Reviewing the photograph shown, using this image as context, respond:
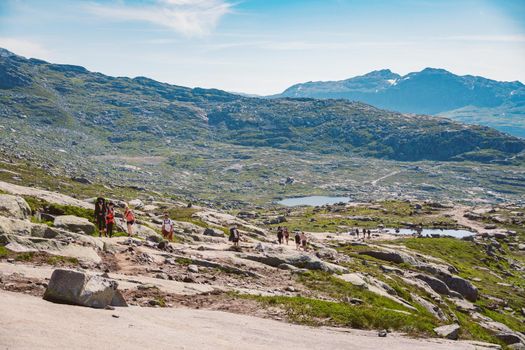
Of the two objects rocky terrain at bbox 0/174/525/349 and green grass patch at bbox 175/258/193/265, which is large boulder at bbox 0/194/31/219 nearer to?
rocky terrain at bbox 0/174/525/349

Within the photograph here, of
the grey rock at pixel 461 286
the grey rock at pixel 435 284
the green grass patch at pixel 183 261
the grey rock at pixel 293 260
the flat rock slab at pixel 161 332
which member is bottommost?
the grey rock at pixel 461 286

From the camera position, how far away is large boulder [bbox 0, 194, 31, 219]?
130 feet

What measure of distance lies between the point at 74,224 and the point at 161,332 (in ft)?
84.0

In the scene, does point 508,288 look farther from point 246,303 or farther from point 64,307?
point 64,307

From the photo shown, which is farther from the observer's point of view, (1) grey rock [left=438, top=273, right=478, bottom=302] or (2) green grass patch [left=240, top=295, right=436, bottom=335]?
(1) grey rock [left=438, top=273, right=478, bottom=302]

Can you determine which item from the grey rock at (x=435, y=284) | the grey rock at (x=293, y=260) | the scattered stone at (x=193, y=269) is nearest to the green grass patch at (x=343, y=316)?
the scattered stone at (x=193, y=269)

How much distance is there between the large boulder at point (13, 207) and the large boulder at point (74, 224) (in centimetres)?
287

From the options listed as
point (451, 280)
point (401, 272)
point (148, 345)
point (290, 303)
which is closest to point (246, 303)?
point (290, 303)

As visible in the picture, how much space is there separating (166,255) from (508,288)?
274ft

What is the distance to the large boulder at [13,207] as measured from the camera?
130 ft

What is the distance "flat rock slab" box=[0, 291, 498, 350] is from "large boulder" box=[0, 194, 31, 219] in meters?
20.2

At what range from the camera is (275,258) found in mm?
47219

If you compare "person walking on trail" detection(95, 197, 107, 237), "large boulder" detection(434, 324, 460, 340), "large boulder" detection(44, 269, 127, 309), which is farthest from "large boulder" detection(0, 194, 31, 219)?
"large boulder" detection(434, 324, 460, 340)

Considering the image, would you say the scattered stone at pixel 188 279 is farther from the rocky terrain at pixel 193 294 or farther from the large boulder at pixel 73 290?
the large boulder at pixel 73 290
